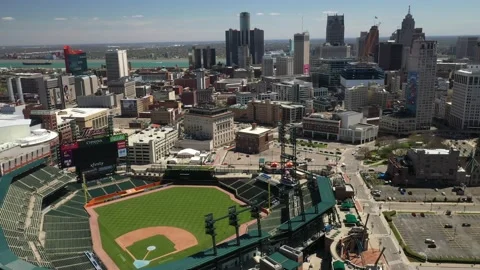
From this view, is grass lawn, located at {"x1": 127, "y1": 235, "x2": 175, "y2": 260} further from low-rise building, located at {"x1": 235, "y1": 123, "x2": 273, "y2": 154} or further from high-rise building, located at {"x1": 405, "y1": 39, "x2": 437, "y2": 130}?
high-rise building, located at {"x1": 405, "y1": 39, "x2": 437, "y2": 130}

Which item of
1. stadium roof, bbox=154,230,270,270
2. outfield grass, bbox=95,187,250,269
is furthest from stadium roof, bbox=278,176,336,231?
outfield grass, bbox=95,187,250,269

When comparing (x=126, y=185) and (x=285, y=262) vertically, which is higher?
(x=285, y=262)

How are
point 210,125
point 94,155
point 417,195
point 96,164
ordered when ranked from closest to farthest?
point 417,195 → point 94,155 → point 96,164 → point 210,125

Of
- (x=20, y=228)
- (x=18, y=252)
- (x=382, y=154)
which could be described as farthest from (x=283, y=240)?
(x=382, y=154)

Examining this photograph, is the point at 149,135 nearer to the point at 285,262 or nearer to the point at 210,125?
the point at 210,125

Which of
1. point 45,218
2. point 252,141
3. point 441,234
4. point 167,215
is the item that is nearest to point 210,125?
point 252,141

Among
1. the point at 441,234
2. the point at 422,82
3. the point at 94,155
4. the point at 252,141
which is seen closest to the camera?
the point at 441,234

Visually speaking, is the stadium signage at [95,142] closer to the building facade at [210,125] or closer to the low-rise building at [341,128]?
the building facade at [210,125]
